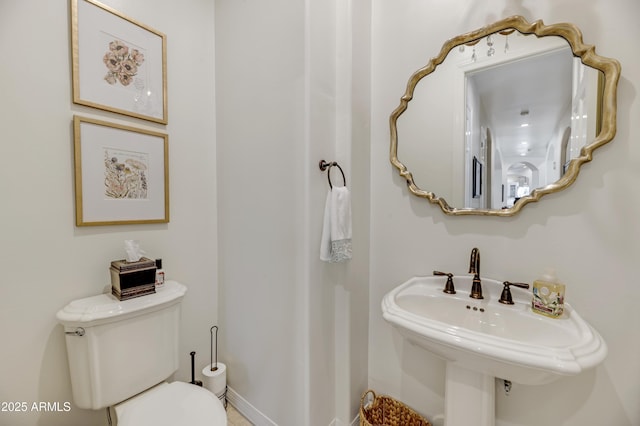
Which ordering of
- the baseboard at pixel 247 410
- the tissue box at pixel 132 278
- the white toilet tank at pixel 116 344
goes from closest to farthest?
the white toilet tank at pixel 116 344, the tissue box at pixel 132 278, the baseboard at pixel 247 410

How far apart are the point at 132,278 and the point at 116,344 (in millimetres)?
267

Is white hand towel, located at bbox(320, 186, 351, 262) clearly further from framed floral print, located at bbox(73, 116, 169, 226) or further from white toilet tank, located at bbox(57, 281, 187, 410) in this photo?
framed floral print, located at bbox(73, 116, 169, 226)

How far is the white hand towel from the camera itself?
3.79ft

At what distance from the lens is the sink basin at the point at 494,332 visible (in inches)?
27.3

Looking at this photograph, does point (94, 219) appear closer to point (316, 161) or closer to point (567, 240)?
point (316, 161)

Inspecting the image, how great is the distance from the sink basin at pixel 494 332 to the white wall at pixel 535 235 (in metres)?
0.11

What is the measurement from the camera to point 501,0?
1091mm

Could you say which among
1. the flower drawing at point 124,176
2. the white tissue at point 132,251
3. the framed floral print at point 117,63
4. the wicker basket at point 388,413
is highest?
the framed floral print at point 117,63

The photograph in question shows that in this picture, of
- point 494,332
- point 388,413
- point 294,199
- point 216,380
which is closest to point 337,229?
point 294,199

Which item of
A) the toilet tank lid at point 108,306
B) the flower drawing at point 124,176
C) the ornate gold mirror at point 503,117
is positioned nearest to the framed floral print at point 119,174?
the flower drawing at point 124,176

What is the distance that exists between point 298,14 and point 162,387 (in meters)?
1.79

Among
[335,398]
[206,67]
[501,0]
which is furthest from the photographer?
[206,67]

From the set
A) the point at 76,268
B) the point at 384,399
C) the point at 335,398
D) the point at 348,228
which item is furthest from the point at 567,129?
the point at 76,268

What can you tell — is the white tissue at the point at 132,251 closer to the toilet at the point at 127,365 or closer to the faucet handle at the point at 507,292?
the toilet at the point at 127,365
